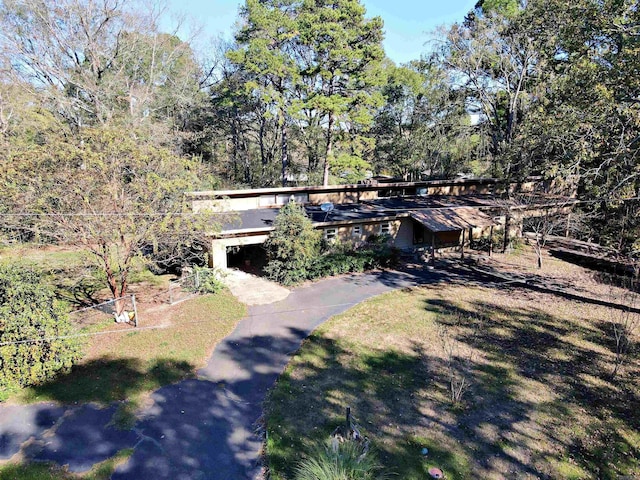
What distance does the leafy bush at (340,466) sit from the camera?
561cm

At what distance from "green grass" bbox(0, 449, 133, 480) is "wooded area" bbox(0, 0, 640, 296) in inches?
252

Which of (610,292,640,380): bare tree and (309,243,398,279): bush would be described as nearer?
(610,292,640,380): bare tree

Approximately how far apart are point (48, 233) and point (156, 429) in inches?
276

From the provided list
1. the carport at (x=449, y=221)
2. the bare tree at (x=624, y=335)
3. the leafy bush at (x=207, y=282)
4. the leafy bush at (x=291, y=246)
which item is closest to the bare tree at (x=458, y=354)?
the bare tree at (x=624, y=335)

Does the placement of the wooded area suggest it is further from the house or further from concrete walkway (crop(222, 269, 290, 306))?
concrete walkway (crop(222, 269, 290, 306))

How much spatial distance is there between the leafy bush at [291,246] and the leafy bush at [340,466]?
1069 cm

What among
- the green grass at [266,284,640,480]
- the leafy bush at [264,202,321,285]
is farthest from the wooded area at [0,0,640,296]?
the green grass at [266,284,640,480]

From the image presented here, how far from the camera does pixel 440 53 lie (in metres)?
22.9

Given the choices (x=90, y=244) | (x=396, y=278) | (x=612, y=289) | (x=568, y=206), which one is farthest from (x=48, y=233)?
(x=568, y=206)

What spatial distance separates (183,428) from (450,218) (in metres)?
18.1

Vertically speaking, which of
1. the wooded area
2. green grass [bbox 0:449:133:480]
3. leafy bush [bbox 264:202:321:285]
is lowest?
green grass [bbox 0:449:133:480]

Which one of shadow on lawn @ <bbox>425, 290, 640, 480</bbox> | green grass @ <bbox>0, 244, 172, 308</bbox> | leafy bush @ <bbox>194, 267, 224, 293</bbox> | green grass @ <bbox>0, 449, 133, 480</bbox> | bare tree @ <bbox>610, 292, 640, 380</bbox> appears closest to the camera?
green grass @ <bbox>0, 449, 133, 480</bbox>

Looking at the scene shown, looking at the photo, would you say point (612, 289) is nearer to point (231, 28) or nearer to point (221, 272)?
point (221, 272)

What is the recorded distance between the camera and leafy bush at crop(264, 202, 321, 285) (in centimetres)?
1664
